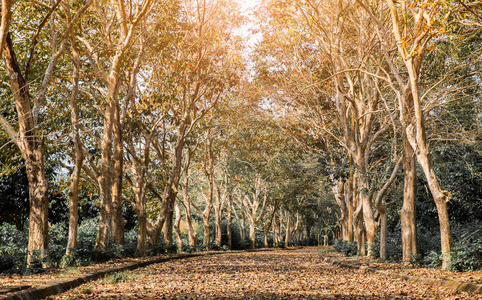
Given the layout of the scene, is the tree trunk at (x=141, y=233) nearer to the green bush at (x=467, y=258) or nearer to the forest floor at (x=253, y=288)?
the forest floor at (x=253, y=288)

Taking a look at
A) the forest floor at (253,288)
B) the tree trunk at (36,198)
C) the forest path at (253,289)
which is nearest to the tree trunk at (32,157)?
the tree trunk at (36,198)

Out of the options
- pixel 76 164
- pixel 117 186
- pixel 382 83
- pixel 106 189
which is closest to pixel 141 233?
pixel 117 186

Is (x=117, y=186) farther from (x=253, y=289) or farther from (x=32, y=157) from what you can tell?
(x=253, y=289)

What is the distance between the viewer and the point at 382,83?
20.3 meters

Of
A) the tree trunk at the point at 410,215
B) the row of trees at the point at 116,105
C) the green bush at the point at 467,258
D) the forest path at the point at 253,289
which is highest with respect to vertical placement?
the row of trees at the point at 116,105

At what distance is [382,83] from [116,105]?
11.3 m

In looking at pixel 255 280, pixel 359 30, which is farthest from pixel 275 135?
pixel 255 280

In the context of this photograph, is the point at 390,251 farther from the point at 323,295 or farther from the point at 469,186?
the point at 323,295

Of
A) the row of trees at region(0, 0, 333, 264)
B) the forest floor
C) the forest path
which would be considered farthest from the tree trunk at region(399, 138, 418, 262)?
the row of trees at region(0, 0, 333, 264)

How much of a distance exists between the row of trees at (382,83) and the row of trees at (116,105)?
283 cm

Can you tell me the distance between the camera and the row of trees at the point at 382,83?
1105cm

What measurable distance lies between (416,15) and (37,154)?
31.6 feet

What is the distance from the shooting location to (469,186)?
18750 millimetres

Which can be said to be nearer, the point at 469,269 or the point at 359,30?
the point at 469,269
